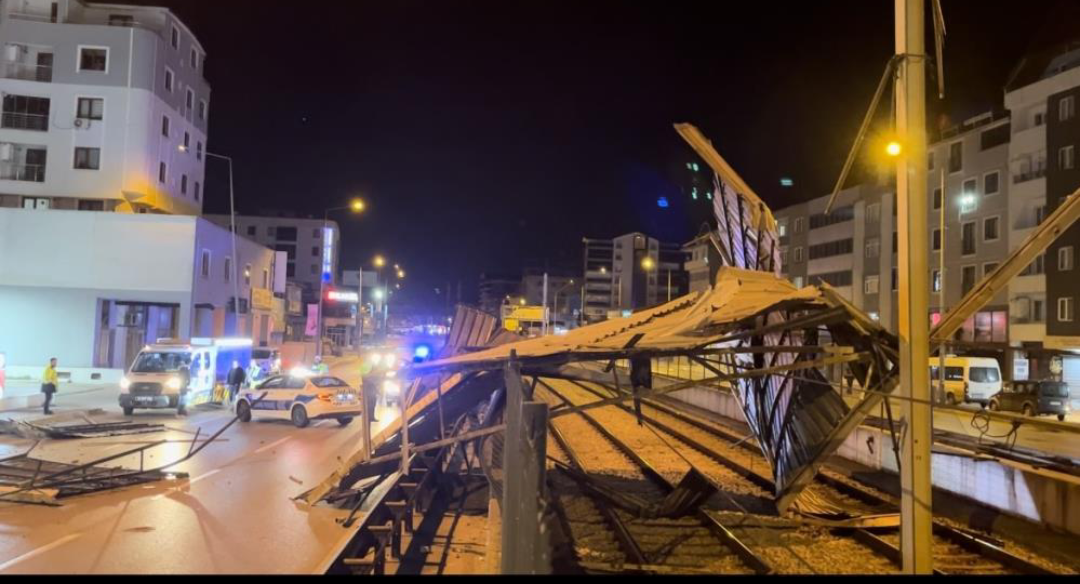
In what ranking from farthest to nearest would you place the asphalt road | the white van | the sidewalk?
the white van → the sidewalk → the asphalt road

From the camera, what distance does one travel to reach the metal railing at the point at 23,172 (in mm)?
41188

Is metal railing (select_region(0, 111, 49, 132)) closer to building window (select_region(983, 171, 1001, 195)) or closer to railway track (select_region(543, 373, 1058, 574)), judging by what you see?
railway track (select_region(543, 373, 1058, 574))

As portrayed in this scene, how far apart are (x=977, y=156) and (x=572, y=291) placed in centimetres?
9854

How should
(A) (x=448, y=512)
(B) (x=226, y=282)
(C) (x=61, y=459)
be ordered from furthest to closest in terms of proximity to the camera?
1. (B) (x=226, y=282)
2. (C) (x=61, y=459)
3. (A) (x=448, y=512)

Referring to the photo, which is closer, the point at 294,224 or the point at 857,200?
the point at 857,200

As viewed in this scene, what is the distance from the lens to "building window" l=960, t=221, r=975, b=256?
1858 inches

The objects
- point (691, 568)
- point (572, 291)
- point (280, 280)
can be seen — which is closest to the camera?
point (691, 568)

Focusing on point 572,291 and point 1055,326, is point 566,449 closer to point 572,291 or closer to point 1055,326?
point 1055,326

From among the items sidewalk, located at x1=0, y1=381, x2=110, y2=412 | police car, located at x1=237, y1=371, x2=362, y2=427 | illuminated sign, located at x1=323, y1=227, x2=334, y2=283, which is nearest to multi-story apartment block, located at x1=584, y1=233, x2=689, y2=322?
illuminated sign, located at x1=323, y1=227, x2=334, y2=283

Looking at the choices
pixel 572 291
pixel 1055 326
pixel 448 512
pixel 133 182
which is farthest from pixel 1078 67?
pixel 572 291

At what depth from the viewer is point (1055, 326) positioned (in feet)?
134

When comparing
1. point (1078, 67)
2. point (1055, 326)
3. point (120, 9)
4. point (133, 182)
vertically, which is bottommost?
point (1055, 326)

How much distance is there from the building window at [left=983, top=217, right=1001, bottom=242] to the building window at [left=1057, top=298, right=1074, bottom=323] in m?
5.97

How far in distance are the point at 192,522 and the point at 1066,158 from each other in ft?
148
